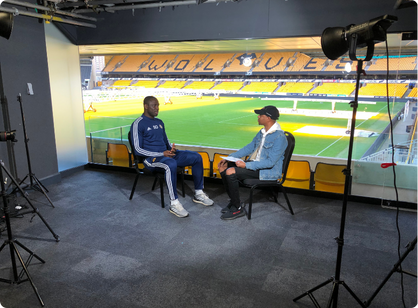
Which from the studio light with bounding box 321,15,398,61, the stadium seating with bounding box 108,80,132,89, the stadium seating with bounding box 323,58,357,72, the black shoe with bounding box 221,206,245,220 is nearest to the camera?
the studio light with bounding box 321,15,398,61

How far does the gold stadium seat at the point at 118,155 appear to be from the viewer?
5263 millimetres

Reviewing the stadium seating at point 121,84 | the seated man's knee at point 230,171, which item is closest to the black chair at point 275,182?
the seated man's knee at point 230,171

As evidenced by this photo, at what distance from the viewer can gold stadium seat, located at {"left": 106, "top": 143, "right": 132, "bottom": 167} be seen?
5.26 meters

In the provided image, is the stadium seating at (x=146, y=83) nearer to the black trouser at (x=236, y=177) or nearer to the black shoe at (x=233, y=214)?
the black trouser at (x=236, y=177)

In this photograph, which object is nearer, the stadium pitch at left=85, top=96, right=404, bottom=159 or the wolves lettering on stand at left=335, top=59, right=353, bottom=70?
the stadium pitch at left=85, top=96, right=404, bottom=159

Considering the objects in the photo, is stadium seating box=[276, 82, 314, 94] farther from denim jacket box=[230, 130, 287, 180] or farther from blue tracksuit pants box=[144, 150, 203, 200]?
blue tracksuit pants box=[144, 150, 203, 200]

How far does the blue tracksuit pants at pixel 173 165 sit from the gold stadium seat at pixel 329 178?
62.9 inches

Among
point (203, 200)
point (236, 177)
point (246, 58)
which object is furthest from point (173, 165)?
point (246, 58)

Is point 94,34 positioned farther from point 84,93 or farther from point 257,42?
point 257,42

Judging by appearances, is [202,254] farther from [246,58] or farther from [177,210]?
[246,58]

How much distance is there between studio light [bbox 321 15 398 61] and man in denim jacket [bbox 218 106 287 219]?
1.32m

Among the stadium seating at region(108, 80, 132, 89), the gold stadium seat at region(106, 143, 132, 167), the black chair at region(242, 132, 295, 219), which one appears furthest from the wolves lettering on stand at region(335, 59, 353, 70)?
the stadium seating at region(108, 80, 132, 89)

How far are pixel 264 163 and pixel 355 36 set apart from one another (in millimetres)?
1731

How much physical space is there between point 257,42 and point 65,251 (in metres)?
3.41
